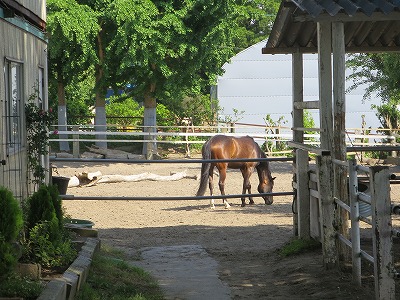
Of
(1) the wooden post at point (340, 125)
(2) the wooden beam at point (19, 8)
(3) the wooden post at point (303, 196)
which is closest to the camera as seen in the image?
(2) the wooden beam at point (19, 8)

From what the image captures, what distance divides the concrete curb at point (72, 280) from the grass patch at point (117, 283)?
11cm

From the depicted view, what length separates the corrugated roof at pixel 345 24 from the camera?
873cm

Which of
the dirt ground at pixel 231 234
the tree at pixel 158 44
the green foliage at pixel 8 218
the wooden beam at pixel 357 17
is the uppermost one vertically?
the tree at pixel 158 44

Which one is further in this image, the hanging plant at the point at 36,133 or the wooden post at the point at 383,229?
the hanging plant at the point at 36,133

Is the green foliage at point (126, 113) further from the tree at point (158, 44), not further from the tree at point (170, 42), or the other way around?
the tree at point (170, 42)

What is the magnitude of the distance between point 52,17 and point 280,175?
886 centimetres

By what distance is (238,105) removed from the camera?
38406mm

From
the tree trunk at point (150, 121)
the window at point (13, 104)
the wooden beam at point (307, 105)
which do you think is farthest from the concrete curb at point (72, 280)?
the tree trunk at point (150, 121)

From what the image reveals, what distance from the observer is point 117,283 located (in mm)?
8969

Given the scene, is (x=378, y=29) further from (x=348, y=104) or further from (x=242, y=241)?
(x=348, y=104)

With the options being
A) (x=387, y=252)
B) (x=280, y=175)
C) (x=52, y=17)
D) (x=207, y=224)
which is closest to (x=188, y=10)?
(x=52, y=17)

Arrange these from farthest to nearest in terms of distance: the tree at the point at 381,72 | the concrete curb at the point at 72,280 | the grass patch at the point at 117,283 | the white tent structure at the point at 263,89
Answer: the white tent structure at the point at 263,89, the tree at the point at 381,72, the grass patch at the point at 117,283, the concrete curb at the point at 72,280

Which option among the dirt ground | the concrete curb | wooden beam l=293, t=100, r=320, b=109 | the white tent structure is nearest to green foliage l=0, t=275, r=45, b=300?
the concrete curb

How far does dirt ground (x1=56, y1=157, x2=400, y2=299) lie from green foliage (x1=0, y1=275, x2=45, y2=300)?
2.57 meters
